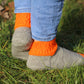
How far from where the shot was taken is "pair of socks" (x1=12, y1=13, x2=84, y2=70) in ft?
3.52

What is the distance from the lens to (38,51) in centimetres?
108

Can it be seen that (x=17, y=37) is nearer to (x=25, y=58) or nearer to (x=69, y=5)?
(x=25, y=58)

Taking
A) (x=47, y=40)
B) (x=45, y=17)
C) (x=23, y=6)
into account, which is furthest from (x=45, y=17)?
(x=23, y=6)

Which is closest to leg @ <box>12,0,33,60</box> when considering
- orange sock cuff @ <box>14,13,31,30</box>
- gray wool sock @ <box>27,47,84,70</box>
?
orange sock cuff @ <box>14,13,31,30</box>

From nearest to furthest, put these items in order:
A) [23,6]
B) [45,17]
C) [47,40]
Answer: [45,17] → [47,40] → [23,6]

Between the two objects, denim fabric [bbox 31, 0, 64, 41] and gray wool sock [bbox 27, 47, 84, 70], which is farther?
gray wool sock [bbox 27, 47, 84, 70]

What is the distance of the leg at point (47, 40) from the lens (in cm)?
91

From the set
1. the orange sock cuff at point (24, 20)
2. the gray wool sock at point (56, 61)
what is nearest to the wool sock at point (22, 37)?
the orange sock cuff at point (24, 20)

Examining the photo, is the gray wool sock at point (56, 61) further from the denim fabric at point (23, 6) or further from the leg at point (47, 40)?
the denim fabric at point (23, 6)

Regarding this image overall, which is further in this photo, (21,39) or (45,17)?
(21,39)

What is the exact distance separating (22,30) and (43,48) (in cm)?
21

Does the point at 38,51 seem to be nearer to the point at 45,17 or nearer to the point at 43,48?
the point at 43,48

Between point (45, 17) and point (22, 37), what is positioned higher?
point (45, 17)

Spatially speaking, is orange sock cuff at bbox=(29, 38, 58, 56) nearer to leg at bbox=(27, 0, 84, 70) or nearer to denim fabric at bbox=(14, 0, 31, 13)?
leg at bbox=(27, 0, 84, 70)
